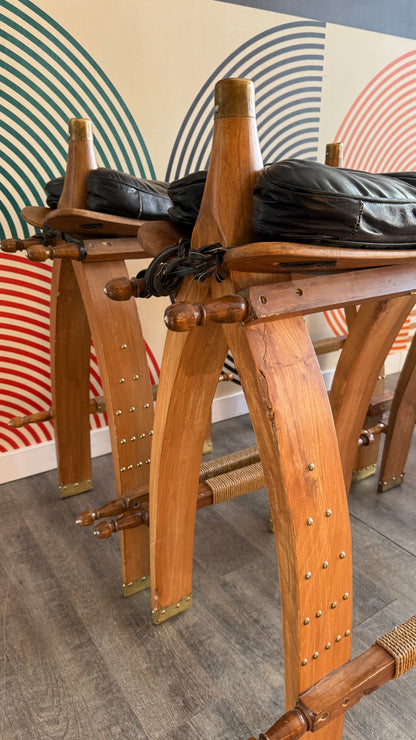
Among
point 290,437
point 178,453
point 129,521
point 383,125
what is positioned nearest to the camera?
point 290,437

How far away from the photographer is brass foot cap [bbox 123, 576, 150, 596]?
5.61 feet

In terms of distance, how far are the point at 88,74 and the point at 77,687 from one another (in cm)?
216

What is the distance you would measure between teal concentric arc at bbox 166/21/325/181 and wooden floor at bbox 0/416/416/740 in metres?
1.66

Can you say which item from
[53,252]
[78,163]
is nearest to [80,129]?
[78,163]

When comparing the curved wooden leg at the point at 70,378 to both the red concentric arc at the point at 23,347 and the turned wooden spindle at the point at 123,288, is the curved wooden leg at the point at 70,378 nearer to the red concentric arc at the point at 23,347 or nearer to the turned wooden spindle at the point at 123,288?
the red concentric arc at the point at 23,347

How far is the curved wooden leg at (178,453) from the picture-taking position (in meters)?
1.24

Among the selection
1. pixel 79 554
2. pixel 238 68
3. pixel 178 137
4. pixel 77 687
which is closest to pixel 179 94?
pixel 178 137

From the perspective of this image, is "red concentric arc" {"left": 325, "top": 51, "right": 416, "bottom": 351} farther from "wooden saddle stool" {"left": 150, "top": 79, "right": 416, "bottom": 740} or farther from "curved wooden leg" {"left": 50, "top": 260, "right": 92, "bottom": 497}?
"wooden saddle stool" {"left": 150, "top": 79, "right": 416, "bottom": 740}

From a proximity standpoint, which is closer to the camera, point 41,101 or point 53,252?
point 53,252

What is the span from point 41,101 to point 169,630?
1968mm

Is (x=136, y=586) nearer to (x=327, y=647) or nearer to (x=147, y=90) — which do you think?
(x=327, y=647)

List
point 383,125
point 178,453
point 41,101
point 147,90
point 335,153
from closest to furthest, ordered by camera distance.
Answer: point 178,453 → point 335,153 → point 41,101 → point 147,90 → point 383,125

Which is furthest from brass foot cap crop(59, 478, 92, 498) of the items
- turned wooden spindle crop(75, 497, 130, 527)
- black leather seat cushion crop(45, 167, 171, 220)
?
black leather seat cushion crop(45, 167, 171, 220)

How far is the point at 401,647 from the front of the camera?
1.06m
